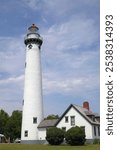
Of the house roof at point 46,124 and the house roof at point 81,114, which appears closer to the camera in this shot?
the house roof at point 81,114

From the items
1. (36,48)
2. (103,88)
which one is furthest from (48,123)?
(103,88)

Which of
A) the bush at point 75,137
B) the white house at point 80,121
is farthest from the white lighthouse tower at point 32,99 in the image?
the bush at point 75,137

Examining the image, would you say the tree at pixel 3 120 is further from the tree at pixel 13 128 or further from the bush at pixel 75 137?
the bush at pixel 75 137

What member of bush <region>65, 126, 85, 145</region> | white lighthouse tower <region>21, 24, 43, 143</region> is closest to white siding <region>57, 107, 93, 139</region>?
white lighthouse tower <region>21, 24, 43, 143</region>

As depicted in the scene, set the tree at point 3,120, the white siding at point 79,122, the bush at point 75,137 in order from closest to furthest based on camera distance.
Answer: the bush at point 75,137
the white siding at point 79,122
the tree at point 3,120

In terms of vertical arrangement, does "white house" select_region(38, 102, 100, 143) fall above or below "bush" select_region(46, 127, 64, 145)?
above

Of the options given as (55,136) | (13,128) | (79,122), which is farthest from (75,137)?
(13,128)

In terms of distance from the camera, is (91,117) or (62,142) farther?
(91,117)

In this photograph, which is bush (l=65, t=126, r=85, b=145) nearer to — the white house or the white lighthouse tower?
the white house

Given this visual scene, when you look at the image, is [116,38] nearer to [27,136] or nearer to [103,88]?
[103,88]

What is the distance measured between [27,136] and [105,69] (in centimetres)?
4184

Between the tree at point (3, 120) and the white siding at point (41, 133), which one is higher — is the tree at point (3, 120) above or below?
above

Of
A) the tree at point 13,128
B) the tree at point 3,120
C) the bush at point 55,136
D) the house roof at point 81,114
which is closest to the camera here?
the bush at point 55,136

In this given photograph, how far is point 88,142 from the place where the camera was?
137 feet
